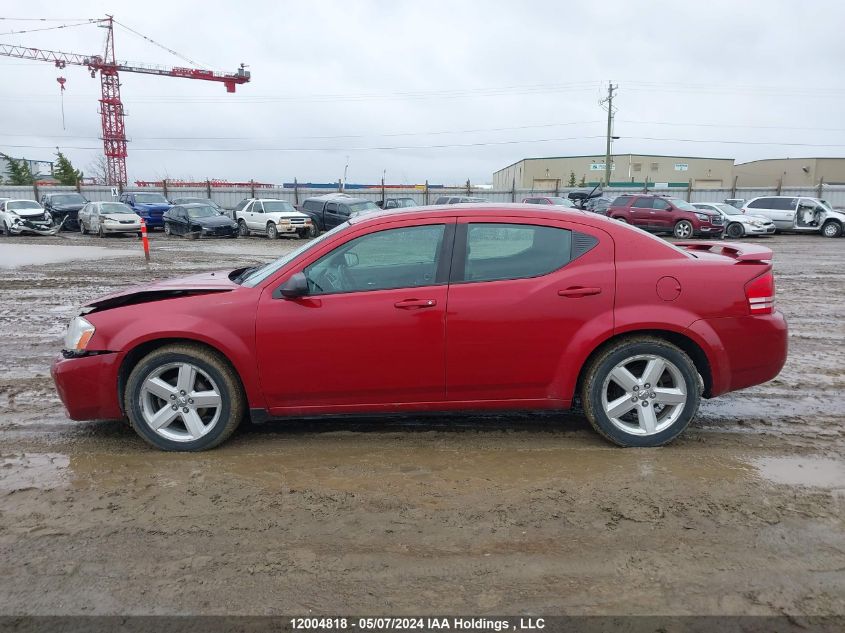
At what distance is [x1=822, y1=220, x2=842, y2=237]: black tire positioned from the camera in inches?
982

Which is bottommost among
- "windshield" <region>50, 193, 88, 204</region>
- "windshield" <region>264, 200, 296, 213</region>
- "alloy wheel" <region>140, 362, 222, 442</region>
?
"alloy wheel" <region>140, 362, 222, 442</region>

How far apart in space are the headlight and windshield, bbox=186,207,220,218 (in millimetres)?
22357

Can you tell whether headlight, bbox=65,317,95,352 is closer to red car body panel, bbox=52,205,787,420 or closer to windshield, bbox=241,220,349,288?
red car body panel, bbox=52,205,787,420

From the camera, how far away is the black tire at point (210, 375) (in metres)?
4.01

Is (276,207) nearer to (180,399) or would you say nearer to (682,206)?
(682,206)

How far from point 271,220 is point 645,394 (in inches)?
888

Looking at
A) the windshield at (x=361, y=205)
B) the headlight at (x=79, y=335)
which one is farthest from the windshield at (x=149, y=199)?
the headlight at (x=79, y=335)

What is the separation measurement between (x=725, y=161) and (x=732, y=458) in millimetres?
84756

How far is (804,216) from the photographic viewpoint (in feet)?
82.9

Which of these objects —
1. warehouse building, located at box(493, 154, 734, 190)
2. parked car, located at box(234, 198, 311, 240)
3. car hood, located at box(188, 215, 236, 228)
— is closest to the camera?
car hood, located at box(188, 215, 236, 228)

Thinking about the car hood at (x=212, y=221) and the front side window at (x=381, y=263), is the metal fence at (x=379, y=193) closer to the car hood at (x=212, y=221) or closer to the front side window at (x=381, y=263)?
the car hood at (x=212, y=221)

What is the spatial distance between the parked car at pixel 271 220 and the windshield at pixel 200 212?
117cm

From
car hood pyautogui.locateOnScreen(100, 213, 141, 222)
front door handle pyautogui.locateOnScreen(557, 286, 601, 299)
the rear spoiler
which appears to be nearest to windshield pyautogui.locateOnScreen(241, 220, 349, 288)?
front door handle pyautogui.locateOnScreen(557, 286, 601, 299)

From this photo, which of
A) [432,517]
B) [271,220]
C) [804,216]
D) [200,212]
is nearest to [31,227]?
[200,212]
